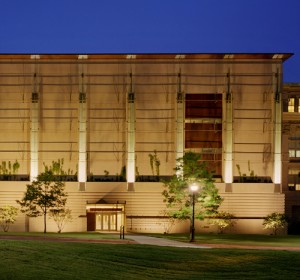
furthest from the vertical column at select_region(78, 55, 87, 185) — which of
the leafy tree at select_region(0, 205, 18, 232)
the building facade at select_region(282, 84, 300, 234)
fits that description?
the building facade at select_region(282, 84, 300, 234)

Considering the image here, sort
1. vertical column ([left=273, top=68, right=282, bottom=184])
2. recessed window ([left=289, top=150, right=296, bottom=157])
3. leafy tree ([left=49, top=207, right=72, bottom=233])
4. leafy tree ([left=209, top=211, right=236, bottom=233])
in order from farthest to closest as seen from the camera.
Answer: recessed window ([left=289, top=150, right=296, bottom=157]) → vertical column ([left=273, top=68, right=282, bottom=184]) → leafy tree ([left=209, top=211, right=236, bottom=233]) → leafy tree ([left=49, top=207, right=72, bottom=233])

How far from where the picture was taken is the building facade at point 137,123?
5831 centimetres

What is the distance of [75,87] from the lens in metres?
58.9

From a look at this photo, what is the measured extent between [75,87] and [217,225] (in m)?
20.4

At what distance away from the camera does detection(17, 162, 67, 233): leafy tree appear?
51.9m

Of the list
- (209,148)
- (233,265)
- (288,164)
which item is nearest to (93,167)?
(209,148)

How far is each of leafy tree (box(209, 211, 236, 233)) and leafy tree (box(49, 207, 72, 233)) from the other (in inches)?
567

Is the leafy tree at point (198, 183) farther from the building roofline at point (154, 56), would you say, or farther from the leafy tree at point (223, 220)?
the building roofline at point (154, 56)

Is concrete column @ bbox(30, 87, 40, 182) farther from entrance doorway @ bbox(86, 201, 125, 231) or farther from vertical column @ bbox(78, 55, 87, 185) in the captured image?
entrance doorway @ bbox(86, 201, 125, 231)

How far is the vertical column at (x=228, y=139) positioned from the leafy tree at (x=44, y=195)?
54.7ft

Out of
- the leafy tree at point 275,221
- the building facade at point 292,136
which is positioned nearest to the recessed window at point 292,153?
the building facade at point 292,136

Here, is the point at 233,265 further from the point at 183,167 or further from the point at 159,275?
the point at 183,167

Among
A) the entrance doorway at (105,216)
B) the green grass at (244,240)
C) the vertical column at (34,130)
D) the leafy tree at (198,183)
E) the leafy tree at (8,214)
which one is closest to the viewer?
the green grass at (244,240)

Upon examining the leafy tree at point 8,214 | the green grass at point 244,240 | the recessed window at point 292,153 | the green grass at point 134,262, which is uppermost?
the recessed window at point 292,153
